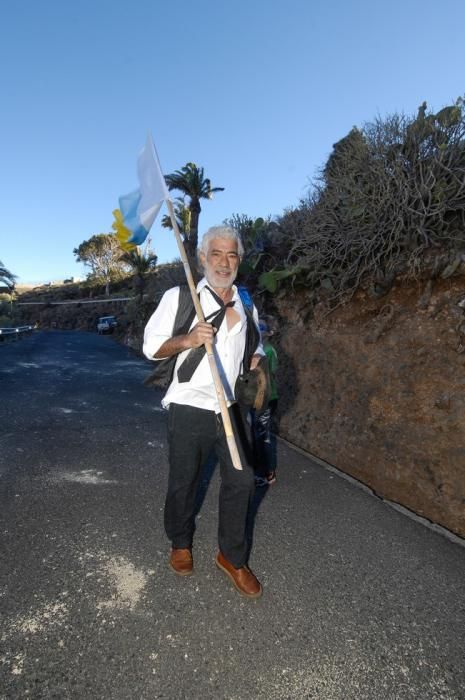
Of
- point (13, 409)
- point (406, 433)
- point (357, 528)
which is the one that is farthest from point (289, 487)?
point (13, 409)

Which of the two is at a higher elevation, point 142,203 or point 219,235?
point 142,203

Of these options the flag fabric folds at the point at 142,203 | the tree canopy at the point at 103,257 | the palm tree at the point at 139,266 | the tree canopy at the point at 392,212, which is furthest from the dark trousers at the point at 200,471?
Result: the tree canopy at the point at 103,257

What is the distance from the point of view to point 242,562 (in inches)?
92.4

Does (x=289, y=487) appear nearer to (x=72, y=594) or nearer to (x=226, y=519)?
(x=226, y=519)

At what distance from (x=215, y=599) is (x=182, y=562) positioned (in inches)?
12.7

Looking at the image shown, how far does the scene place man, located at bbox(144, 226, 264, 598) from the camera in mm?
2299

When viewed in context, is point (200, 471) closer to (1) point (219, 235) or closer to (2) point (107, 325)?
(1) point (219, 235)

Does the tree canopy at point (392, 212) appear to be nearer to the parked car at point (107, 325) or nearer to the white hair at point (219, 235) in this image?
the white hair at point (219, 235)

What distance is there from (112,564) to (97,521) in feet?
1.91

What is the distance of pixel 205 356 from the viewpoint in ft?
7.61

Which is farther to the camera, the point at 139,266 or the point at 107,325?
the point at 107,325

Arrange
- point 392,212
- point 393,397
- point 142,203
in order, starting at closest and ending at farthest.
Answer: point 142,203, point 393,397, point 392,212

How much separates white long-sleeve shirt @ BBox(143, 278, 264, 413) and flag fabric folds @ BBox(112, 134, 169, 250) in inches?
25.6

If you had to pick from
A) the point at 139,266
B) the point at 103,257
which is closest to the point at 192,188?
the point at 139,266
